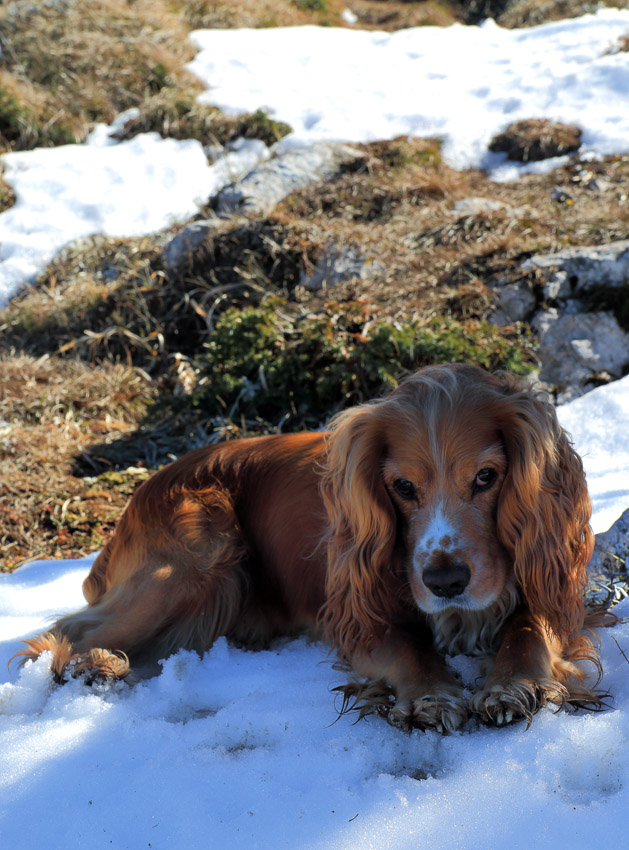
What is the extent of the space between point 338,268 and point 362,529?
4114 mm

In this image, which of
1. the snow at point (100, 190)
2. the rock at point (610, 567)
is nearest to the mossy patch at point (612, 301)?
the rock at point (610, 567)

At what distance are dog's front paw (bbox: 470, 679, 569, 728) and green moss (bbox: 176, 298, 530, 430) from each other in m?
2.78

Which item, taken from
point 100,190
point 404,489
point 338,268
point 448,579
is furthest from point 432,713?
point 100,190

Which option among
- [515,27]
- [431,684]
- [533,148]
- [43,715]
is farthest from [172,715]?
[515,27]

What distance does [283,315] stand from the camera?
19.3 feet

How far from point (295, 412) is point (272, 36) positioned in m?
9.65

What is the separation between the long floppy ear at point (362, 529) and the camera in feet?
8.70

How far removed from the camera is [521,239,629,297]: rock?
5.29m

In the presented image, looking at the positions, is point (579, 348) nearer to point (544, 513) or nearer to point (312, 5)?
point (544, 513)

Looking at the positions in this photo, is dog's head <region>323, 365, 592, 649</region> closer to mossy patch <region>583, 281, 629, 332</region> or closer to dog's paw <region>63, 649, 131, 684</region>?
dog's paw <region>63, 649, 131, 684</region>

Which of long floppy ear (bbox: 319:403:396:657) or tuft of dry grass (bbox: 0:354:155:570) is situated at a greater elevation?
long floppy ear (bbox: 319:403:396:657)

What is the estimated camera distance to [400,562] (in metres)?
2.69

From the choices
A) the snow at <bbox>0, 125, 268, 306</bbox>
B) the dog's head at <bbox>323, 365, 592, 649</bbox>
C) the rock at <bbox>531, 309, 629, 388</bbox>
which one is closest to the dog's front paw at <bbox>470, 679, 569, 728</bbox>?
the dog's head at <bbox>323, 365, 592, 649</bbox>

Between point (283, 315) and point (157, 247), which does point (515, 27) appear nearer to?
point (157, 247)
